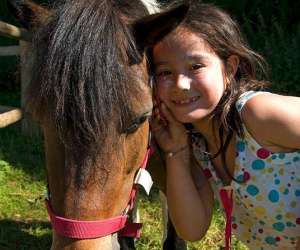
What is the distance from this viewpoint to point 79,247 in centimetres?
165

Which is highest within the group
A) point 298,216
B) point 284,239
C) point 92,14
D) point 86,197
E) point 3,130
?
point 92,14

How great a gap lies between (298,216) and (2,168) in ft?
9.44

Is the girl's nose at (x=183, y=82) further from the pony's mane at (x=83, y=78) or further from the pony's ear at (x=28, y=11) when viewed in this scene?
the pony's ear at (x=28, y=11)

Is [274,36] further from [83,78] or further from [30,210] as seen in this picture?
[83,78]

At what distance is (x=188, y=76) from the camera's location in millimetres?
1898

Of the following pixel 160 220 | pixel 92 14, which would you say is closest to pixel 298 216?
pixel 92 14

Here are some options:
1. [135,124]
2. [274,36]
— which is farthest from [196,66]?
[274,36]

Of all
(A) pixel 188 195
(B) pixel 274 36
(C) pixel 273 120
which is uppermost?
(C) pixel 273 120

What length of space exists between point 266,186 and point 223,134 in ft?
0.81

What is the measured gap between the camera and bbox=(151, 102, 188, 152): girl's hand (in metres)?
2.06

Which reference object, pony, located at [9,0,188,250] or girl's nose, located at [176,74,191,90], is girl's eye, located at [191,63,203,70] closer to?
girl's nose, located at [176,74,191,90]

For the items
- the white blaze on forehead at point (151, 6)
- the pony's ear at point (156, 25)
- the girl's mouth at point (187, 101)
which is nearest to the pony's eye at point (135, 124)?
the girl's mouth at point (187, 101)

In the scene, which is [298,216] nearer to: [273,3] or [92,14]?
[92,14]

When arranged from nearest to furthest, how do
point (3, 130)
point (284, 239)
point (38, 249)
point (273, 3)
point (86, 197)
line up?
point (86, 197)
point (284, 239)
point (38, 249)
point (3, 130)
point (273, 3)
